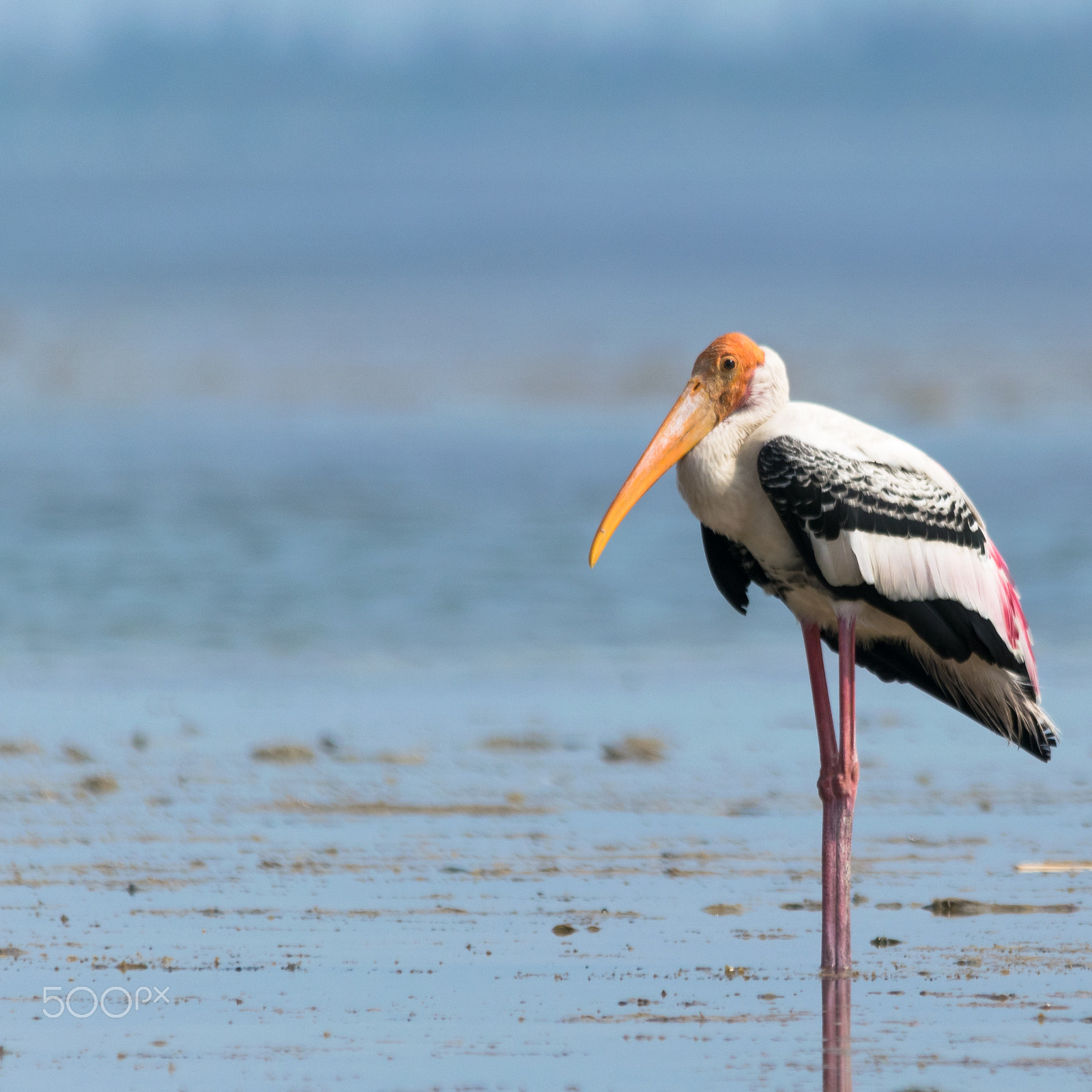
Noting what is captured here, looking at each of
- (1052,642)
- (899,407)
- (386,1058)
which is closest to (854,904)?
(386,1058)

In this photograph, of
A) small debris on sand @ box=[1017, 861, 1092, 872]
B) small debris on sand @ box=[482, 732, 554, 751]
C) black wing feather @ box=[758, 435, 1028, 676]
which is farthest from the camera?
small debris on sand @ box=[482, 732, 554, 751]

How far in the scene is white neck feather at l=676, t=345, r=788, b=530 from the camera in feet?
23.2

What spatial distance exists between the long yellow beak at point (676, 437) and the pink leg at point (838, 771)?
0.70 metres

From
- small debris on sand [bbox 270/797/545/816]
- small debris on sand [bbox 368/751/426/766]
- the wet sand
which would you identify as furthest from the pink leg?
small debris on sand [bbox 368/751/426/766]

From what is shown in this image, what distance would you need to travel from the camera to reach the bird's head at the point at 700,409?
7.17 m

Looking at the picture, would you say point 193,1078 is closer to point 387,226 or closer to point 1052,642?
point 1052,642

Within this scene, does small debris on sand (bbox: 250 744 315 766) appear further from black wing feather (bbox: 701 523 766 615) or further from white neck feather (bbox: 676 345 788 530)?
white neck feather (bbox: 676 345 788 530)

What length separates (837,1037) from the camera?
220 inches

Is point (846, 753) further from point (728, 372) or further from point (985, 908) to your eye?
point (728, 372)

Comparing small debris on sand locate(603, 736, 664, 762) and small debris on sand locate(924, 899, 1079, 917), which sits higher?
small debris on sand locate(603, 736, 664, 762)

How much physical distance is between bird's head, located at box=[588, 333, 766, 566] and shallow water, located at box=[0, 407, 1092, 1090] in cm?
126

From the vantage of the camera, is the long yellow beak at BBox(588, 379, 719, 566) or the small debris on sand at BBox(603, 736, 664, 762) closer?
the long yellow beak at BBox(588, 379, 719, 566)

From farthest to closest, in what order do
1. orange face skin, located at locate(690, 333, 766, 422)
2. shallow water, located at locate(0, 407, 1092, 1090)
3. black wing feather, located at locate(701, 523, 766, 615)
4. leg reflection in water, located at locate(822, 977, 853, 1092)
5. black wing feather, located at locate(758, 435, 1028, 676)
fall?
black wing feather, located at locate(701, 523, 766, 615) → orange face skin, located at locate(690, 333, 766, 422) → black wing feather, located at locate(758, 435, 1028, 676) → shallow water, located at locate(0, 407, 1092, 1090) → leg reflection in water, located at locate(822, 977, 853, 1092)

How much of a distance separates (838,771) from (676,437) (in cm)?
112
